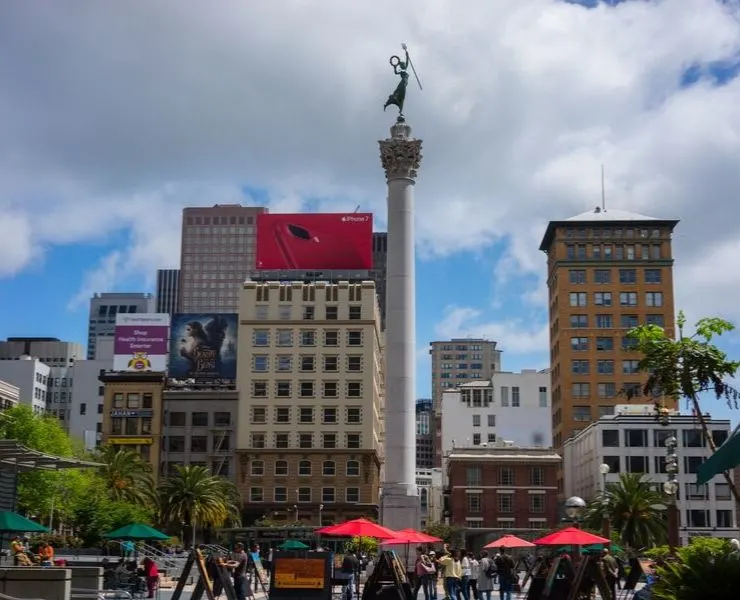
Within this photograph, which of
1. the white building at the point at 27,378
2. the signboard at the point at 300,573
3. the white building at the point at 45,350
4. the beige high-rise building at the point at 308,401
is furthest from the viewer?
the white building at the point at 45,350

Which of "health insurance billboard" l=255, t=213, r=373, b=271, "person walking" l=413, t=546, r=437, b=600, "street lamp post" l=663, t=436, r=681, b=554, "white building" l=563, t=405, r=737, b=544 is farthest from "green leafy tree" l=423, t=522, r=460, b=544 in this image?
"person walking" l=413, t=546, r=437, b=600

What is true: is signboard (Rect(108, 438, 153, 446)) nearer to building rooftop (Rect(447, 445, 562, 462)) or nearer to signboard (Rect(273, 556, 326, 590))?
building rooftop (Rect(447, 445, 562, 462))

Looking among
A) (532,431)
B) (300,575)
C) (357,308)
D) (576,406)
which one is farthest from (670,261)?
(300,575)

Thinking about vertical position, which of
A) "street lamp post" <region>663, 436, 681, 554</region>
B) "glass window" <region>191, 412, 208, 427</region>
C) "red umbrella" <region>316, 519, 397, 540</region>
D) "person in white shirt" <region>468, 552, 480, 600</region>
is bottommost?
"person in white shirt" <region>468, 552, 480, 600</region>

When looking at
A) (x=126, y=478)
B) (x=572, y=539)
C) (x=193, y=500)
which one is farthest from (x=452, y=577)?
(x=126, y=478)

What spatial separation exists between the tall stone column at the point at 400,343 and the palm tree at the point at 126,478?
38.1 metres

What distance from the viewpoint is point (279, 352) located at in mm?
105875

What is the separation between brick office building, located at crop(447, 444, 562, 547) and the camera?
93.5 meters

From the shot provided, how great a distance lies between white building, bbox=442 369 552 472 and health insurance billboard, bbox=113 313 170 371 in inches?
1751

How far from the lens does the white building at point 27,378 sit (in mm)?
148125

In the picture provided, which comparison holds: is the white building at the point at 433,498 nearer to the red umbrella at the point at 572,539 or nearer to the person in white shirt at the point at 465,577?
the person in white shirt at the point at 465,577

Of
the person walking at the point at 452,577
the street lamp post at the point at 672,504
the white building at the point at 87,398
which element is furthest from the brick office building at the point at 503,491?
the white building at the point at 87,398

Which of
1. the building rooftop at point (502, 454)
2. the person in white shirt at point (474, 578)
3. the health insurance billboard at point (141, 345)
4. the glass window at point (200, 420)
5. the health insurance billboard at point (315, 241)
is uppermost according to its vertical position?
the health insurance billboard at point (315, 241)

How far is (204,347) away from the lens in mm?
110625
